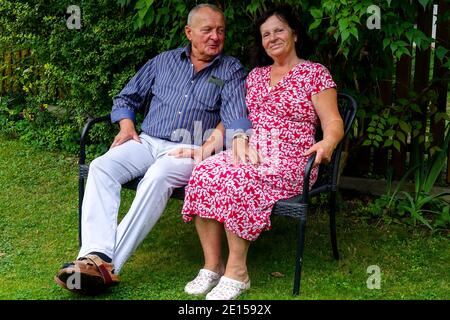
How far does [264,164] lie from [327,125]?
37 cm

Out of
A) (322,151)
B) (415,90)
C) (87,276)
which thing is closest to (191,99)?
(322,151)

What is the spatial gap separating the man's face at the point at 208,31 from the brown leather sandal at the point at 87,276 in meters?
1.31

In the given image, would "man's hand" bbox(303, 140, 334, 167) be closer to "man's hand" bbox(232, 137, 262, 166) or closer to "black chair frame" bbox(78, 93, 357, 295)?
"black chair frame" bbox(78, 93, 357, 295)

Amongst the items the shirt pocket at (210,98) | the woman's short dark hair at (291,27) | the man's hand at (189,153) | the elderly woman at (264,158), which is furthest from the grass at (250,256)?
the woman's short dark hair at (291,27)

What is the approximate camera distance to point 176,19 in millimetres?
4777

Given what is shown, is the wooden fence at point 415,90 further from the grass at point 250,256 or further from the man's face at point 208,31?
the man's face at point 208,31

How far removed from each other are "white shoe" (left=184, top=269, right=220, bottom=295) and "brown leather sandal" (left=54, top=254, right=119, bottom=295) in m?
0.39

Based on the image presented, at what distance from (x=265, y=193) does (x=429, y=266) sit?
1.13 metres

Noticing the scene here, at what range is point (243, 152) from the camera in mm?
3787

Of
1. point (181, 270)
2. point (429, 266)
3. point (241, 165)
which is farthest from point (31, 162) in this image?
point (429, 266)

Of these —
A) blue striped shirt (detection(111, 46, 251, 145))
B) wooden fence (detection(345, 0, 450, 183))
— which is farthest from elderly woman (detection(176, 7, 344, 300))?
wooden fence (detection(345, 0, 450, 183))

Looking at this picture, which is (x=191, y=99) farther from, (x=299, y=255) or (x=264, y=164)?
(x=299, y=255)

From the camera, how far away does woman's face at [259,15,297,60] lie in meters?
3.89

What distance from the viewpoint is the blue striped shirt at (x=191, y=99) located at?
4.04 metres
